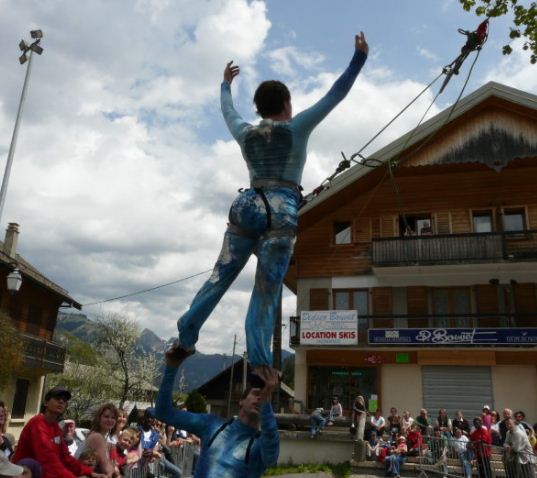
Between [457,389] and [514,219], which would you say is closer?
[457,389]

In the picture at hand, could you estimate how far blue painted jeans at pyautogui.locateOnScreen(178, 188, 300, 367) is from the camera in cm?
323

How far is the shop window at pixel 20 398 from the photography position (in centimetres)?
3032

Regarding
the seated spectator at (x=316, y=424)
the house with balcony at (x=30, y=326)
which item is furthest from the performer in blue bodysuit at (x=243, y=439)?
the house with balcony at (x=30, y=326)

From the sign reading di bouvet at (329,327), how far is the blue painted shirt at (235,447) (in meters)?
20.3

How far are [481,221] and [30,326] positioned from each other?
24103 mm

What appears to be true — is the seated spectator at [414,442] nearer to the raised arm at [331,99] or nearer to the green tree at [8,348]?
the raised arm at [331,99]

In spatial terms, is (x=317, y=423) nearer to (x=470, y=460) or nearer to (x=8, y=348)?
(x=470, y=460)

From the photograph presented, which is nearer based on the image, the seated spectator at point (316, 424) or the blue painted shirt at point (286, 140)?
the blue painted shirt at point (286, 140)

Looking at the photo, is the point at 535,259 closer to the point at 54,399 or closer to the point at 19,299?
the point at 54,399

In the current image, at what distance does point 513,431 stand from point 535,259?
12.2m

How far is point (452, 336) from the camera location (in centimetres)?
2230

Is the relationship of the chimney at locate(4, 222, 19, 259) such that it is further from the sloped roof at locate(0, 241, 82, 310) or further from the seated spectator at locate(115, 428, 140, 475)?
the seated spectator at locate(115, 428, 140, 475)

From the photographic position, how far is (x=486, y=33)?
6.49 meters

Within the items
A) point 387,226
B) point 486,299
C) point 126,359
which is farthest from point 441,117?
point 126,359
